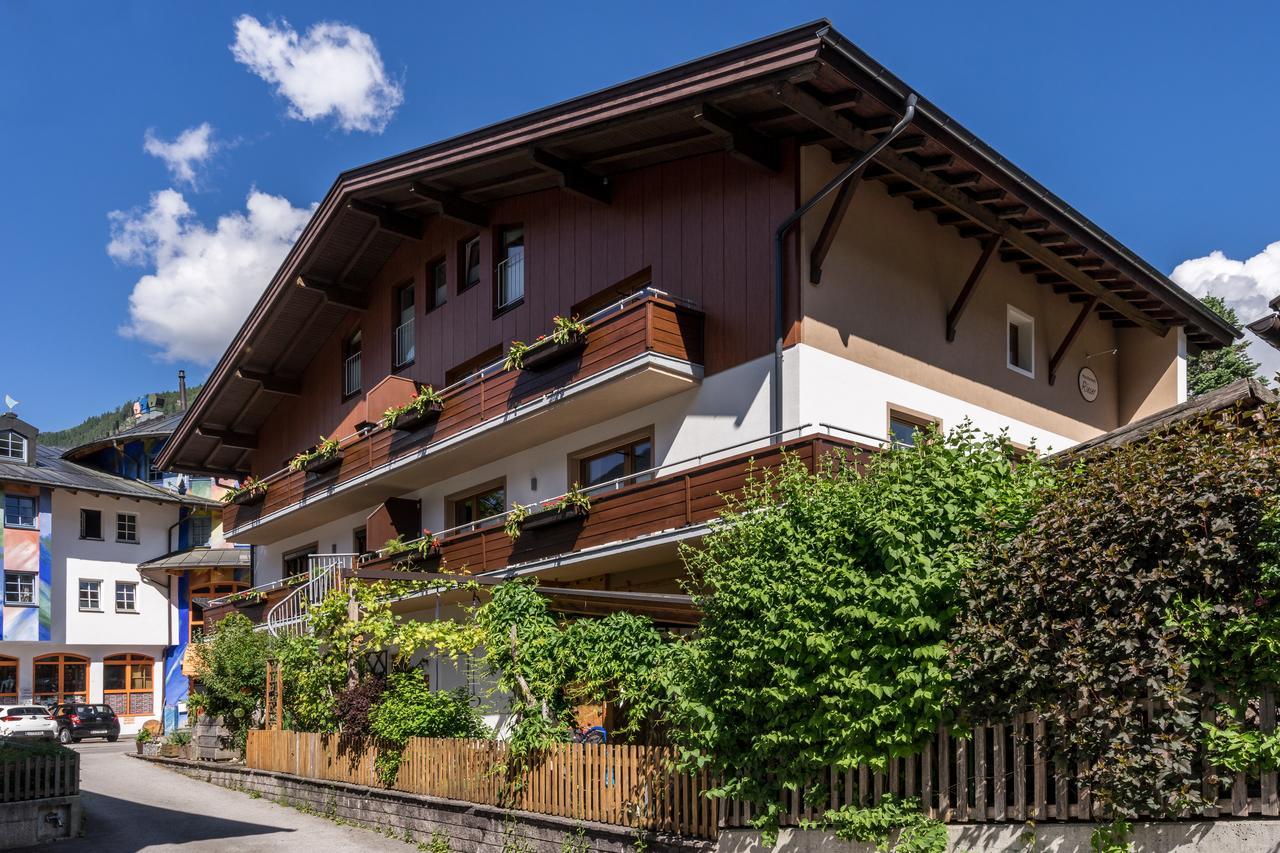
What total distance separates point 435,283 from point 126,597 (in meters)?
31.6

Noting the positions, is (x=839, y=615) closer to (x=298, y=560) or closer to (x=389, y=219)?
(x=389, y=219)

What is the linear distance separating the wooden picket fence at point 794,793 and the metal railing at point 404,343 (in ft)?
34.9

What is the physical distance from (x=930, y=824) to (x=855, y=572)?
199 cm

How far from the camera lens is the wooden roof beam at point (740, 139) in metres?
16.9

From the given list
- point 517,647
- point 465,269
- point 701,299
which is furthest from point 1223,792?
point 465,269

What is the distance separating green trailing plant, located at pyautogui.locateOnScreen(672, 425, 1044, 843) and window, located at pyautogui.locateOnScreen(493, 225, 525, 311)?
1271 centimetres

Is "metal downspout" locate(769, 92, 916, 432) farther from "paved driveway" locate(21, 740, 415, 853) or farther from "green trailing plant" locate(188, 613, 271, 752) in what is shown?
"green trailing plant" locate(188, 613, 271, 752)

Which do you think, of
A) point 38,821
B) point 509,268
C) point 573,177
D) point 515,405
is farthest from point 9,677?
point 573,177

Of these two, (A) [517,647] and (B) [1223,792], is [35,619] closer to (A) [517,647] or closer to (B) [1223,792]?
(A) [517,647]

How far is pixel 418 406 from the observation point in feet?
76.1

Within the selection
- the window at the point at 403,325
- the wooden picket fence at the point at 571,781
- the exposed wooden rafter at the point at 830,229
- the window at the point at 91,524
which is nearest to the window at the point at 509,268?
the window at the point at 403,325

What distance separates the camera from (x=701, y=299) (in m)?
18.5

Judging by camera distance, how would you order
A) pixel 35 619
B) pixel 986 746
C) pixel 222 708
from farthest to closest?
pixel 35 619 < pixel 222 708 < pixel 986 746

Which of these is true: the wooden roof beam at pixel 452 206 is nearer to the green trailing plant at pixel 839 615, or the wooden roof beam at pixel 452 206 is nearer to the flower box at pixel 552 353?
the flower box at pixel 552 353
